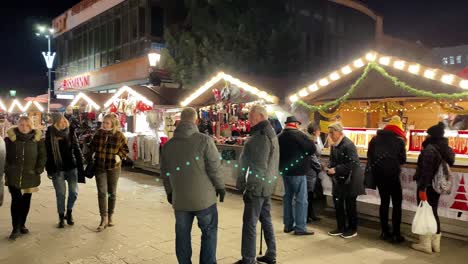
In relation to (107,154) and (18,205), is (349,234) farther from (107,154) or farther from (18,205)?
(18,205)

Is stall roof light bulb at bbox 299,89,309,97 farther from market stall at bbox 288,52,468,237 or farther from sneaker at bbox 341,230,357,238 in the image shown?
sneaker at bbox 341,230,357,238

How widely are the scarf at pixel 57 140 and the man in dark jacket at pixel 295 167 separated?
3178 millimetres

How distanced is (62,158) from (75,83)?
24674 millimetres

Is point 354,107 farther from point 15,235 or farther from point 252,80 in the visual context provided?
point 15,235

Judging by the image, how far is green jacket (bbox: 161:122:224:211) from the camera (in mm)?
3943

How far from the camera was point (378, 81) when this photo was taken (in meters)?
8.88

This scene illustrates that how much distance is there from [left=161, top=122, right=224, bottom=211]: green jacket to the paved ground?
1.35 m

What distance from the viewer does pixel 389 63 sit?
27.6 ft

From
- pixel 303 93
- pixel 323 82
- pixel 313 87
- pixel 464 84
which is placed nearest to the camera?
pixel 464 84

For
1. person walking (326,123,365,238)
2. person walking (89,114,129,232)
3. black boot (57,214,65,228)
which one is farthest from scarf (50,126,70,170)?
person walking (326,123,365,238)

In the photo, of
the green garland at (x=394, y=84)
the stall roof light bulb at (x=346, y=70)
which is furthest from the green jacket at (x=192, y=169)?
the stall roof light bulb at (x=346, y=70)

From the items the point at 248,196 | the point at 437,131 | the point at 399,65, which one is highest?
the point at 399,65

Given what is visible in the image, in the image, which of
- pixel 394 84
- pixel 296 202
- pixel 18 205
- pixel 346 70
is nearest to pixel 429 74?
pixel 394 84

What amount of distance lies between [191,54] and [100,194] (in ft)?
36.6
